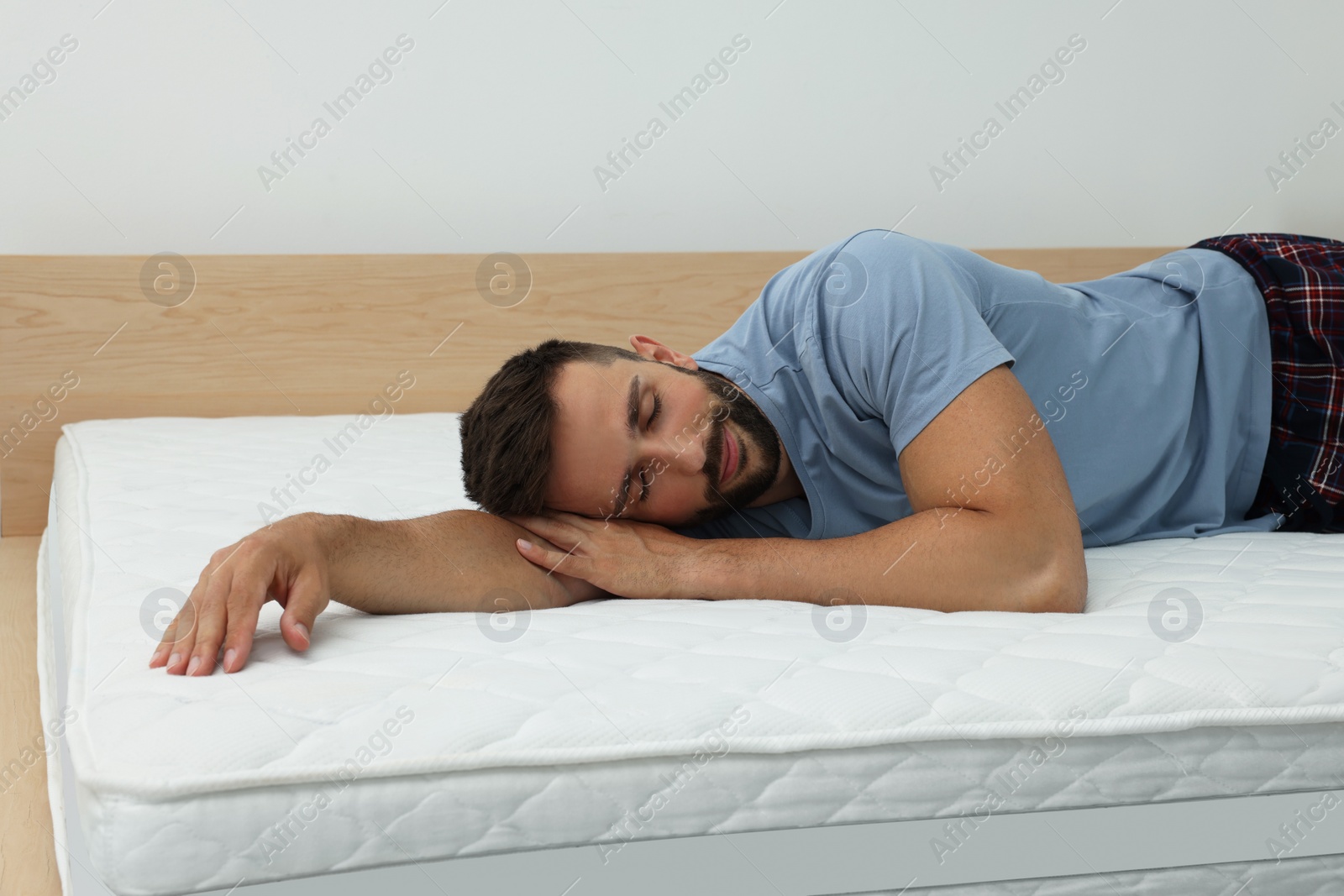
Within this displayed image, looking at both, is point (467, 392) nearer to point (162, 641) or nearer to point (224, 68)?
point (224, 68)

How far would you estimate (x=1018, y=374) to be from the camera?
1.06 meters

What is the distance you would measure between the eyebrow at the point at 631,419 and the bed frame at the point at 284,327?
1007mm

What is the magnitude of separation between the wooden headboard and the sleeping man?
837 mm

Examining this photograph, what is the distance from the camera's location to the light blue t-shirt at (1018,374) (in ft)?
3.10

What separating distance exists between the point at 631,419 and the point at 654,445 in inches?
1.3

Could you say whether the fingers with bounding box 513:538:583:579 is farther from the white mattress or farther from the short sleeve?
the short sleeve

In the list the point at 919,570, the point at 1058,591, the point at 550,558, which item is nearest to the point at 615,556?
the point at 550,558

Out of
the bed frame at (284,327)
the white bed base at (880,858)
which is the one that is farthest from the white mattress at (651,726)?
the bed frame at (284,327)

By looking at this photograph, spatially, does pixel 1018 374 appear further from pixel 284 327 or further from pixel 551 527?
pixel 284 327

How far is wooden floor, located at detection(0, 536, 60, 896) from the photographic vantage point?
2.46 feet

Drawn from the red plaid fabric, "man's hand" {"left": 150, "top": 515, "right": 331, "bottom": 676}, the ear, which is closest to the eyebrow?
the ear

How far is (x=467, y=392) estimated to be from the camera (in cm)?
194

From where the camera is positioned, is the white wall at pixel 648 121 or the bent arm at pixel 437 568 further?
the white wall at pixel 648 121

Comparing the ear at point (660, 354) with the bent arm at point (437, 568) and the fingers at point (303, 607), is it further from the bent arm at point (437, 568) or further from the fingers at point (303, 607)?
the fingers at point (303, 607)
